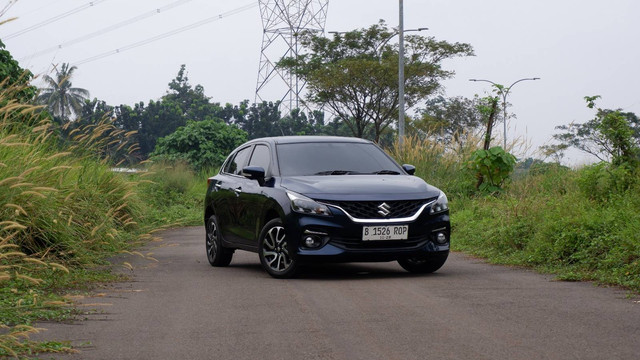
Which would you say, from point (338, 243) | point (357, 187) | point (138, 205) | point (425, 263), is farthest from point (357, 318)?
point (138, 205)

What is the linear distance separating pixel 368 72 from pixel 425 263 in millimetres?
39982

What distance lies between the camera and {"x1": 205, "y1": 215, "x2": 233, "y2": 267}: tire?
499 inches

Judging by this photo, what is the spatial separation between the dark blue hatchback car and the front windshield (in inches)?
0.5

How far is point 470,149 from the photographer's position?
73.4 feet

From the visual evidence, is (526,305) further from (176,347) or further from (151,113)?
(151,113)

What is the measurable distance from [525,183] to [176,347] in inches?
552

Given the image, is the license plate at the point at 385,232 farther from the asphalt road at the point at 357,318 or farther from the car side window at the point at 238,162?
the car side window at the point at 238,162

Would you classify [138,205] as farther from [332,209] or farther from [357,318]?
[357,318]

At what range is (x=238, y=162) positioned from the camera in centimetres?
1313

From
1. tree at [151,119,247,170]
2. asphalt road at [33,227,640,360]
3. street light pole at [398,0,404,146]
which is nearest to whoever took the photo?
asphalt road at [33,227,640,360]

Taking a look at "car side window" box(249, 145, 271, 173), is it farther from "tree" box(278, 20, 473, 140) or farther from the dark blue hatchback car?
"tree" box(278, 20, 473, 140)

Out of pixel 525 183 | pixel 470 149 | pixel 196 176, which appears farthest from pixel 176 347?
pixel 196 176

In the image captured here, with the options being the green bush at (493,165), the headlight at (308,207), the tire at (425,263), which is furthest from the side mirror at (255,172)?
the green bush at (493,165)

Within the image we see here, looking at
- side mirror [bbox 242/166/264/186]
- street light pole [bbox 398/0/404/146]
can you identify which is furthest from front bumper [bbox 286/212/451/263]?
street light pole [bbox 398/0/404/146]
